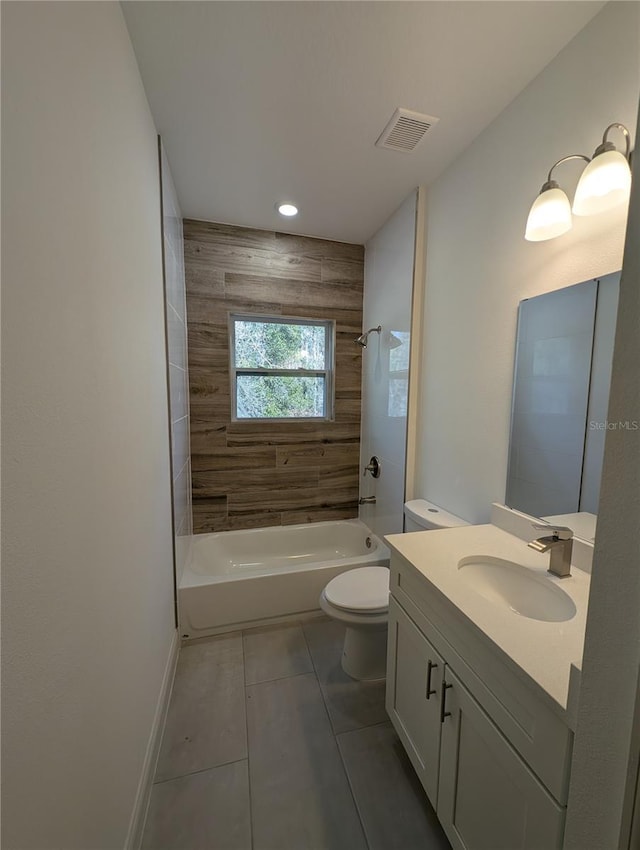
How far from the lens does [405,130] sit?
1477 millimetres

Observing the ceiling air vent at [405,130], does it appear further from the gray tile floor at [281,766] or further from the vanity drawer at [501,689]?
the gray tile floor at [281,766]

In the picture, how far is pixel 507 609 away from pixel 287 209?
7.81 ft

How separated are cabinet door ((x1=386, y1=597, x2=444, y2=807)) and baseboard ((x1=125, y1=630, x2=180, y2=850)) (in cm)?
89

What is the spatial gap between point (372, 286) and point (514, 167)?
1.27 metres

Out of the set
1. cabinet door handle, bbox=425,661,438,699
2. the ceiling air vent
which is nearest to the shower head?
the ceiling air vent

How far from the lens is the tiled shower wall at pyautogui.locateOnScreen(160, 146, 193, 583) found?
5.61 ft

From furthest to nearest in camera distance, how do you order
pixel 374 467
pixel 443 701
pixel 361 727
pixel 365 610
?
pixel 374 467, pixel 365 610, pixel 361 727, pixel 443 701

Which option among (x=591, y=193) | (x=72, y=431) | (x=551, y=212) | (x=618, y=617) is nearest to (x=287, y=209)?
(x=551, y=212)

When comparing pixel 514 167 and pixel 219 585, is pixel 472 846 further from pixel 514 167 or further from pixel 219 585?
pixel 514 167

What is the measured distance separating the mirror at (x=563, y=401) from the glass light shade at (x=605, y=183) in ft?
0.70

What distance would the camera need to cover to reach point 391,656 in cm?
129

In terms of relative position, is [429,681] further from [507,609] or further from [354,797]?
[354,797]

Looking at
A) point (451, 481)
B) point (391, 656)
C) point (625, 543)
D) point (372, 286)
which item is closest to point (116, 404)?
point (625, 543)

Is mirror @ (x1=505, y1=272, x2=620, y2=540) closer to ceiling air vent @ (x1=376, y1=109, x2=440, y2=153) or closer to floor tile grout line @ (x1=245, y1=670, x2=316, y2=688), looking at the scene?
ceiling air vent @ (x1=376, y1=109, x2=440, y2=153)
